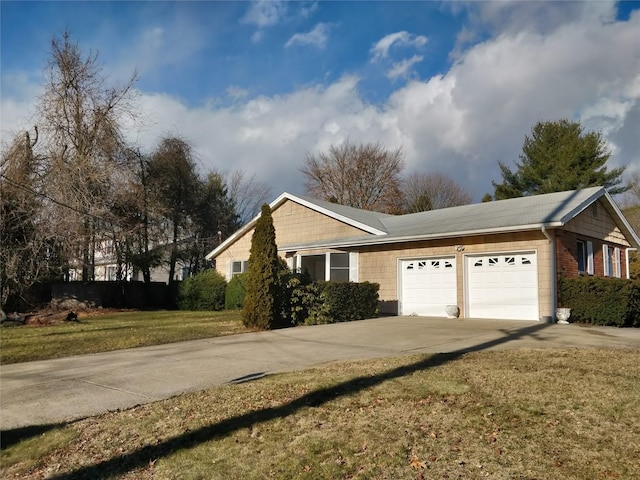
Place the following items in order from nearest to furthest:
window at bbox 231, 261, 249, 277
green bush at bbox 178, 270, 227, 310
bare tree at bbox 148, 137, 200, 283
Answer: green bush at bbox 178, 270, 227, 310 < window at bbox 231, 261, 249, 277 < bare tree at bbox 148, 137, 200, 283

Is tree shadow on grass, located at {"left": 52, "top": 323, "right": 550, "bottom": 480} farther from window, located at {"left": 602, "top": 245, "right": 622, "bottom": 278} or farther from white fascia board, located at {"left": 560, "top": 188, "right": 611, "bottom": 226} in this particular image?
window, located at {"left": 602, "top": 245, "right": 622, "bottom": 278}

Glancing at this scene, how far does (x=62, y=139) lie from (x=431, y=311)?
1949 centimetres

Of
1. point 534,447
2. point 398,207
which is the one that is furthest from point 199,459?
point 398,207

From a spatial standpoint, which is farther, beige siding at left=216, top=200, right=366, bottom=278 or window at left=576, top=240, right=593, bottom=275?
beige siding at left=216, top=200, right=366, bottom=278

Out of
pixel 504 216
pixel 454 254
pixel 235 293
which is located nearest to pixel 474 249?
pixel 454 254

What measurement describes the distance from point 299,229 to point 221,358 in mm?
13121

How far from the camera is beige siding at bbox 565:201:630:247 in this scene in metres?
15.9

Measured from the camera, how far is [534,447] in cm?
414

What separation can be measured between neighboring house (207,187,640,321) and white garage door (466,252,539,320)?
29 mm

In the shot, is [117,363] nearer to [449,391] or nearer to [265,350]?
[265,350]

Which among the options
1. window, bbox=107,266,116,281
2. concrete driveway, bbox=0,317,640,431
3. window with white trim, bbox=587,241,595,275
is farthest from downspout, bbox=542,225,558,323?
window, bbox=107,266,116,281

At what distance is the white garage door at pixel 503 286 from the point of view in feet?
47.4

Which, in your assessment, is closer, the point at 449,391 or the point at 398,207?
the point at 449,391

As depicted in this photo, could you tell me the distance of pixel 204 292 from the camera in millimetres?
23859
